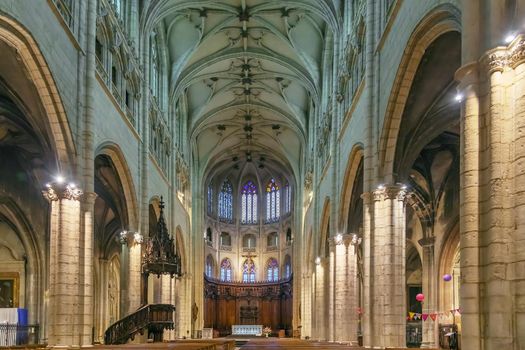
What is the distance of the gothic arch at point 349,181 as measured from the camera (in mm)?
23084

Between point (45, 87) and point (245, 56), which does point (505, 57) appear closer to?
point (45, 87)

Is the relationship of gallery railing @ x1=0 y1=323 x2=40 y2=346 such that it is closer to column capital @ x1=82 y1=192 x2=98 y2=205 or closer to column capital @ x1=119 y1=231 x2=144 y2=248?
column capital @ x1=119 y1=231 x2=144 y2=248

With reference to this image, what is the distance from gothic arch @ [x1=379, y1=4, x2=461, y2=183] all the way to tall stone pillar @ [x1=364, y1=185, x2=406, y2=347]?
0.67 m

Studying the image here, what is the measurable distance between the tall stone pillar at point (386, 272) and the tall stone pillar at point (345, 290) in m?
6.83

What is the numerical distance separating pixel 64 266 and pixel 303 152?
102 ft

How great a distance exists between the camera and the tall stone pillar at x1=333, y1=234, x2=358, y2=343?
82.8 feet

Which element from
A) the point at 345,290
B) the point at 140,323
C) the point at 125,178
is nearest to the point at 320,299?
the point at 345,290

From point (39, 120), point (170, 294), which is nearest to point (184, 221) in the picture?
point (170, 294)

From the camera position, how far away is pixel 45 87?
16.4m

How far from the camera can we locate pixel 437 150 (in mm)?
26578

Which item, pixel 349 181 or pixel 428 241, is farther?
pixel 428 241

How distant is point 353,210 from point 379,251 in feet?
30.3

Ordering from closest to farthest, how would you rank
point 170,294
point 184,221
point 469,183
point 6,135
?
point 469,183 → point 6,135 → point 170,294 → point 184,221

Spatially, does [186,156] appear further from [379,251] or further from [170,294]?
[379,251]
